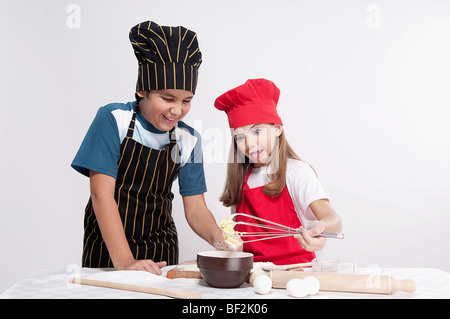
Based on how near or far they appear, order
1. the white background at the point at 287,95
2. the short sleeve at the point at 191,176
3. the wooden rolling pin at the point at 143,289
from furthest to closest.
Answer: the white background at the point at 287,95 → the short sleeve at the point at 191,176 → the wooden rolling pin at the point at 143,289

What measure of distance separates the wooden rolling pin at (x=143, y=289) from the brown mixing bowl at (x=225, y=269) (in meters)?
0.07

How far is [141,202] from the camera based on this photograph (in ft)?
4.65

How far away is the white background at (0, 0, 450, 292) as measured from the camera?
7.40 feet

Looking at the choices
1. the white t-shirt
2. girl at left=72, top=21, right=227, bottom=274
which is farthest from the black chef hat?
the white t-shirt

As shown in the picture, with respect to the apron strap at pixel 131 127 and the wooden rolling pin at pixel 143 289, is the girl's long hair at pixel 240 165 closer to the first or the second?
the apron strap at pixel 131 127

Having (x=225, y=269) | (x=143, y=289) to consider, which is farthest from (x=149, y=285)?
(x=225, y=269)

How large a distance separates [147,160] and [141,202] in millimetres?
132

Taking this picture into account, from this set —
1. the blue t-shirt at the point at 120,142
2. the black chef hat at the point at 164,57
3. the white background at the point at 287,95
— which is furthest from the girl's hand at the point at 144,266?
the white background at the point at 287,95

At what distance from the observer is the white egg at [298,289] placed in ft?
2.81

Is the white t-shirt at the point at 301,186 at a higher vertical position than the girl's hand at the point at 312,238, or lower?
higher

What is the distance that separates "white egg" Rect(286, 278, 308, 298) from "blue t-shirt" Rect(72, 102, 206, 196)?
635 mm

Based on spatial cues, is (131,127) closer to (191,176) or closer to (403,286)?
(191,176)
